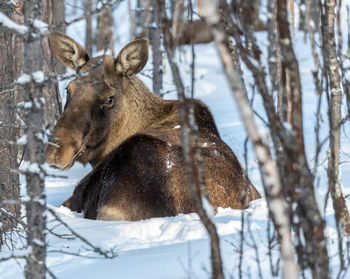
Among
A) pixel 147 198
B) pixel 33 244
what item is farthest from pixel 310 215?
pixel 147 198

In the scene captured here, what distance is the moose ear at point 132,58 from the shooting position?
20.6 ft

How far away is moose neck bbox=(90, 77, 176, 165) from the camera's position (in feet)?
22.4

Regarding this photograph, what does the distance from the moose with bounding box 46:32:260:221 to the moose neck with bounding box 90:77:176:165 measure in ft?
0.04

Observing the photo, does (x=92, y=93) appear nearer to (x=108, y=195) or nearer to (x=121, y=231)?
(x=108, y=195)

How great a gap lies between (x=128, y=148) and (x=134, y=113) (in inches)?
42.2

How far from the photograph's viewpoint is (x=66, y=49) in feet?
21.1

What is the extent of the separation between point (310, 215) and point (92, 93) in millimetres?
4048

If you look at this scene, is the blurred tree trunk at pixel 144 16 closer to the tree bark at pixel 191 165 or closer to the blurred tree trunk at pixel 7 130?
the blurred tree trunk at pixel 7 130

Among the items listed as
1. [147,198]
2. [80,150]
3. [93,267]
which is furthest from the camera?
[80,150]

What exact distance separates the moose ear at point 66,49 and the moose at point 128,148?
1 cm

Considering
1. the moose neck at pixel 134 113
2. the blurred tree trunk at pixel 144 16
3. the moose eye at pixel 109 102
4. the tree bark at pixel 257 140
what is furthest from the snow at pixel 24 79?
the blurred tree trunk at pixel 144 16

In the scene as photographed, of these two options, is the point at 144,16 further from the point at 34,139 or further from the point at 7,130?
the point at 34,139

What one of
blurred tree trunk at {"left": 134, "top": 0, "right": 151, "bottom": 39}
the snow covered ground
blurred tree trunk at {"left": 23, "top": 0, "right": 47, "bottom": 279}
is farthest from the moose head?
blurred tree trunk at {"left": 23, "top": 0, "right": 47, "bottom": 279}

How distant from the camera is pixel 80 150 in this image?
241 inches
